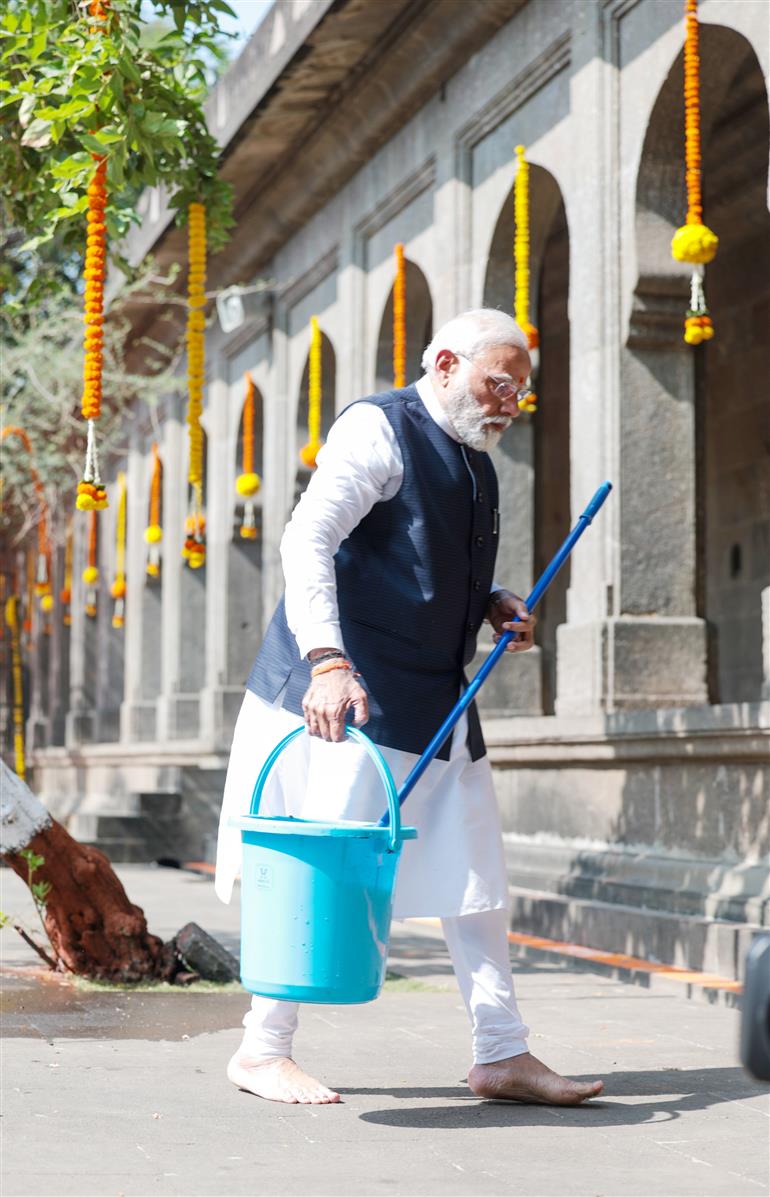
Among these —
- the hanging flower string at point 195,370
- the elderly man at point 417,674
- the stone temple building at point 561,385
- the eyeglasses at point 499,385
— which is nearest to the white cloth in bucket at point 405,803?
the elderly man at point 417,674

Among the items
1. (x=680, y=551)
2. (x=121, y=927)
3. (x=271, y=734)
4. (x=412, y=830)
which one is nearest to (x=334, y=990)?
(x=412, y=830)

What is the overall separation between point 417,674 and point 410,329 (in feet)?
33.0

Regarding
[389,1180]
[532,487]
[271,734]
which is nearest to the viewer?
[389,1180]

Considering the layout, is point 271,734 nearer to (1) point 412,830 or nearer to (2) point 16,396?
(1) point 412,830

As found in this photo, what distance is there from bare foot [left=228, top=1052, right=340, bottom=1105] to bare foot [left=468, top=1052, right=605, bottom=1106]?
39 cm

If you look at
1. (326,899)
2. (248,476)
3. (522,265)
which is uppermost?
(522,265)

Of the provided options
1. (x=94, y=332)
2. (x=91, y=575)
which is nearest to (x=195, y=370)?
(x=94, y=332)

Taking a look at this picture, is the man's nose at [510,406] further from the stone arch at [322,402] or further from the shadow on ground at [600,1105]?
the stone arch at [322,402]

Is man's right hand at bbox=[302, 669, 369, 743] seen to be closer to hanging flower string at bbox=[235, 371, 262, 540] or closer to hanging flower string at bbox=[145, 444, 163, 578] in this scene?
hanging flower string at bbox=[235, 371, 262, 540]

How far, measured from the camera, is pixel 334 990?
4.11 metres

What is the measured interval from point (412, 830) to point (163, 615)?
1846cm

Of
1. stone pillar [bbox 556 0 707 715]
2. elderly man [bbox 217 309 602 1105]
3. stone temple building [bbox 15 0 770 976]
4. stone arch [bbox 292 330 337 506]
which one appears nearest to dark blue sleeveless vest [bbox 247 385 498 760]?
elderly man [bbox 217 309 602 1105]

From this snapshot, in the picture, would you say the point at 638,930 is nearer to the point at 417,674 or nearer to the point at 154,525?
the point at 417,674

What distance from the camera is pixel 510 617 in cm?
484
